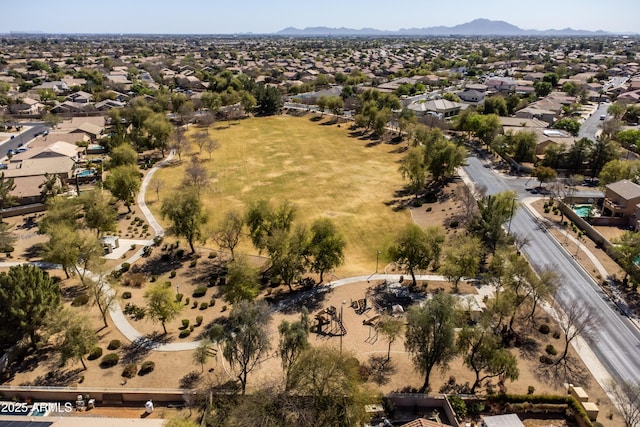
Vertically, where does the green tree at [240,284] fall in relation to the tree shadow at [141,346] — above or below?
above

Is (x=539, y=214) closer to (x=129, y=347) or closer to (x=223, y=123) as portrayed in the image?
(x=129, y=347)

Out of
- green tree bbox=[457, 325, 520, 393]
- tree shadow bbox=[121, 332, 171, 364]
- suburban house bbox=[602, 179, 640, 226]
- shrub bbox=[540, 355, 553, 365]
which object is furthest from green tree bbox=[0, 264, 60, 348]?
suburban house bbox=[602, 179, 640, 226]

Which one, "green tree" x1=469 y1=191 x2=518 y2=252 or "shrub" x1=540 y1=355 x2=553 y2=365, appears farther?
"green tree" x1=469 y1=191 x2=518 y2=252

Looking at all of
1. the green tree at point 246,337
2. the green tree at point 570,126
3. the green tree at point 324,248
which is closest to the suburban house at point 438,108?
the green tree at point 570,126

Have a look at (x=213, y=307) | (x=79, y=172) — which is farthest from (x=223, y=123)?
(x=213, y=307)

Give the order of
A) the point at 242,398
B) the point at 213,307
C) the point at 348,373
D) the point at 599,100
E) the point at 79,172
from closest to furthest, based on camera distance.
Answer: the point at 348,373 < the point at 242,398 < the point at 213,307 < the point at 79,172 < the point at 599,100

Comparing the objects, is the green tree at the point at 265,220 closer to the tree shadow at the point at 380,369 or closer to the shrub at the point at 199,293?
the shrub at the point at 199,293

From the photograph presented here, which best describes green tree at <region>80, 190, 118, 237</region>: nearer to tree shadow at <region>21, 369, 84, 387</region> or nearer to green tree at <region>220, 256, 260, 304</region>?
tree shadow at <region>21, 369, 84, 387</region>
